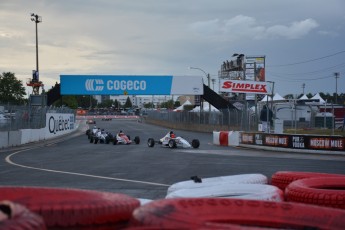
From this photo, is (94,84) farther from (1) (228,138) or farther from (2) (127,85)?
(1) (228,138)

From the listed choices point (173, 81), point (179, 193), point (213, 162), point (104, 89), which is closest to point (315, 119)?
point (173, 81)

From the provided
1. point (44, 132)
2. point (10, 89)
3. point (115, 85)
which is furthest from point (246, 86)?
point (10, 89)

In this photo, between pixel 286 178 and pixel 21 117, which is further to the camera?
pixel 21 117

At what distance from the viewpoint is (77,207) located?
377cm

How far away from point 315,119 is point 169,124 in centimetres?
2674

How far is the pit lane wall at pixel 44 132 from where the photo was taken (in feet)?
94.3

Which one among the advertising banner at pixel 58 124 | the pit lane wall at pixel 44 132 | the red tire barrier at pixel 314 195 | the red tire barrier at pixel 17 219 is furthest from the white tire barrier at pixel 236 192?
the advertising banner at pixel 58 124

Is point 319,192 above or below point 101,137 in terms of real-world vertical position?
above

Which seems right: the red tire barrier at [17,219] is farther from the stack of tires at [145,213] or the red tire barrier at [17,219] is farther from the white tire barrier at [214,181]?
the white tire barrier at [214,181]

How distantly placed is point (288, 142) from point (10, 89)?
81653mm

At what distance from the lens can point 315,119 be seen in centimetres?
4359

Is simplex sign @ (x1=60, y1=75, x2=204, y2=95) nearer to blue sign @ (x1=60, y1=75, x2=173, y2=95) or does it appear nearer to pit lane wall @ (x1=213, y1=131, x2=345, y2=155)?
blue sign @ (x1=60, y1=75, x2=173, y2=95)

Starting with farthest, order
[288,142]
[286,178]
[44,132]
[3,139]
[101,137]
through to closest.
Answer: [44,132], [101,137], [3,139], [288,142], [286,178]

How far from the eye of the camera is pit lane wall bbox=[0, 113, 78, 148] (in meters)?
28.7
